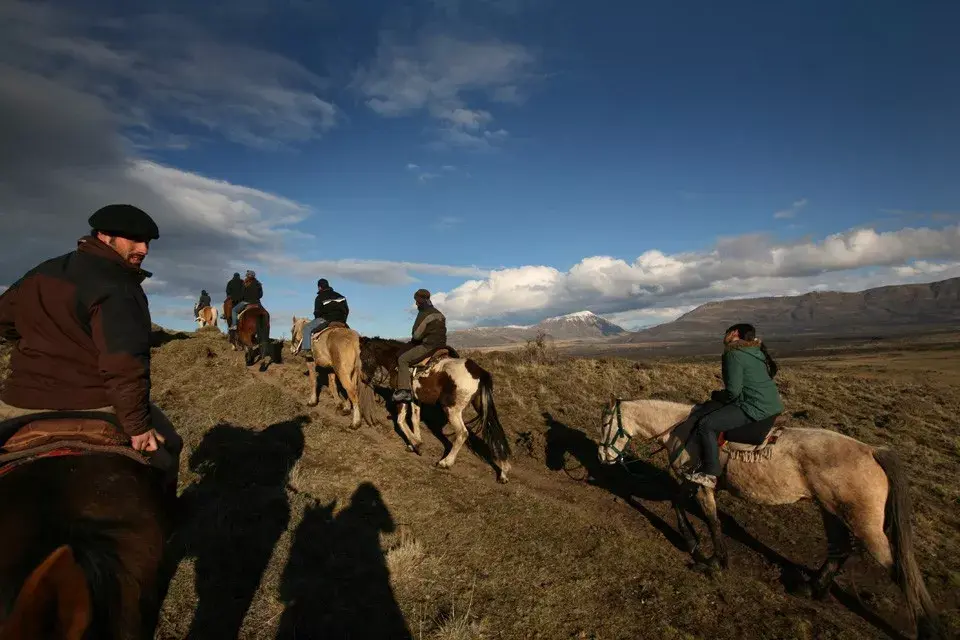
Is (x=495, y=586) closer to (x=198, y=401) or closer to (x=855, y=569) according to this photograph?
(x=855, y=569)

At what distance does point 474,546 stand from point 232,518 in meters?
3.46

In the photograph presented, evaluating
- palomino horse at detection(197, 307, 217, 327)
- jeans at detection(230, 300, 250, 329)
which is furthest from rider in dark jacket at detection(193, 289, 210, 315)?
jeans at detection(230, 300, 250, 329)

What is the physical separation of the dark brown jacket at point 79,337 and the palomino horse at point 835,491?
696 centimetres

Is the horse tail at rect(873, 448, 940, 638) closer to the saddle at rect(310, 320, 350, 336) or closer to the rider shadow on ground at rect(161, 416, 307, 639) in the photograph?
the rider shadow on ground at rect(161, 416, 307, 639)

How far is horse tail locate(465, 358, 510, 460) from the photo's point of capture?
9211mm

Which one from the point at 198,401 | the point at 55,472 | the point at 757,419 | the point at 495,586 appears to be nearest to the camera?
the point at 55,472

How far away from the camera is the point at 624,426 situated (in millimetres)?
7754

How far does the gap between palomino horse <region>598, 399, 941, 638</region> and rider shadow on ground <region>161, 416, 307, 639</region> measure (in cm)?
604

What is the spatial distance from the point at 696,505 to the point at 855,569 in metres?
2.39

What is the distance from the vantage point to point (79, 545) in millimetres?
2199

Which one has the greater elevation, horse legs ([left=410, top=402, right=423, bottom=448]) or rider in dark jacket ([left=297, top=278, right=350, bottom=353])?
rider in dark jacket ([left=297, top=278, right=350, bottom=353])

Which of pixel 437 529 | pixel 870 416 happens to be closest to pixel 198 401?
pixel 437 529

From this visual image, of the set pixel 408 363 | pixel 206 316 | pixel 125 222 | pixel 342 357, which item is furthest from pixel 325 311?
pixel 206 316

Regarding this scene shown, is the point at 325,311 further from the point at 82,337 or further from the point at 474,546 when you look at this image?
the point at 82,337
